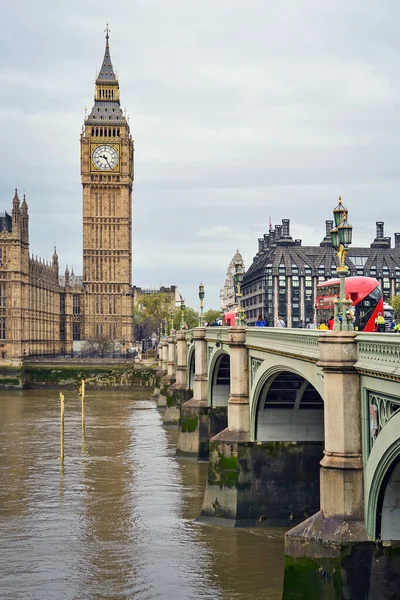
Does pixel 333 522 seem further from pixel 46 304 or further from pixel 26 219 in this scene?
pixel 46 304

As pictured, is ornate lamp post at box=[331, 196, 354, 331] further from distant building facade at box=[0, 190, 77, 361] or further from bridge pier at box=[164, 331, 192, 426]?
distant building facade at box=[0, 190, 77, 361]

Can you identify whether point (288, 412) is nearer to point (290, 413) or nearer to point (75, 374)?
point (290, 413)

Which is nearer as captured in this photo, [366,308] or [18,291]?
[366,308]

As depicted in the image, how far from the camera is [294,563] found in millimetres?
21219

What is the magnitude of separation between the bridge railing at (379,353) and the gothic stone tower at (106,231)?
144 m

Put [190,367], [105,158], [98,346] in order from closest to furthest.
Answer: [190,367] < [98,346] < [105,158]

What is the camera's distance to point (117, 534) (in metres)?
33.0

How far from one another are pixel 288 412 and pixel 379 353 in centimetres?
1520

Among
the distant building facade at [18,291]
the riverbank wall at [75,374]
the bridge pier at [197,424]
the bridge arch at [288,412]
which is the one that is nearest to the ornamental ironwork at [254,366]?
the bridge arch at [288,412]

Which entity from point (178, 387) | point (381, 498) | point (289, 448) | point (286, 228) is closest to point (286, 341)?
point (289, 448)

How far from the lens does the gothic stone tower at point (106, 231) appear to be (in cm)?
16338

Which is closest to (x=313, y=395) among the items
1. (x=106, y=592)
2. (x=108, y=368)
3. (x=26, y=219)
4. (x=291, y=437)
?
(x=291, y=437)

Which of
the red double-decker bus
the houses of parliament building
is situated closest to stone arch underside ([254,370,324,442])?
the red double-decker bus

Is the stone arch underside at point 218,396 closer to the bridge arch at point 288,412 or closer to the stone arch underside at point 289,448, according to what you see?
the bridge arch at point 288,412
